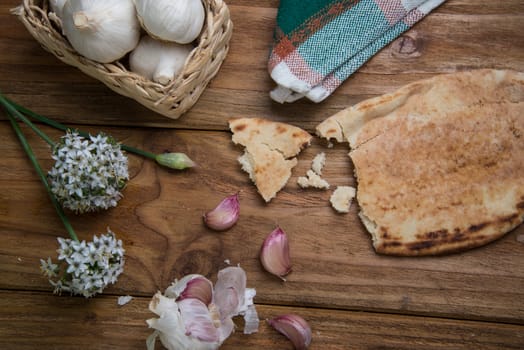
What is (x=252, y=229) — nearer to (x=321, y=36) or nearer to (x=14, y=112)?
(x=321, y=36)

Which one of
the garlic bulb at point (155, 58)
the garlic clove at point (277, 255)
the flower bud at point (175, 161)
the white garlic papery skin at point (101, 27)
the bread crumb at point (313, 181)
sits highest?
the white garlic papery skin at point (101, 27)

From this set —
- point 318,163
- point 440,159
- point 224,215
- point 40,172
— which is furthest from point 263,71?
point 40,172

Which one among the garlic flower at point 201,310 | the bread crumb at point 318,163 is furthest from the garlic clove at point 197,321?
the bread crumb at point 318,163

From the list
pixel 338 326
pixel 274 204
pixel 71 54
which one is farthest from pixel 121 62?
pixel 338 326

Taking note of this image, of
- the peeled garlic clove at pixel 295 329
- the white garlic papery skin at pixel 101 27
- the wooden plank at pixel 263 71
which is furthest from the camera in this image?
the wooden plank at pixel 263 71

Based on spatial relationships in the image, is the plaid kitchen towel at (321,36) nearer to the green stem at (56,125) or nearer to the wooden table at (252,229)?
the wooden table at (252,229)

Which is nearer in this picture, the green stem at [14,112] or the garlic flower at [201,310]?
the garlic flower at [201,310]

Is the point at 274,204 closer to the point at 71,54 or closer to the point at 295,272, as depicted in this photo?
the point at 295,272
